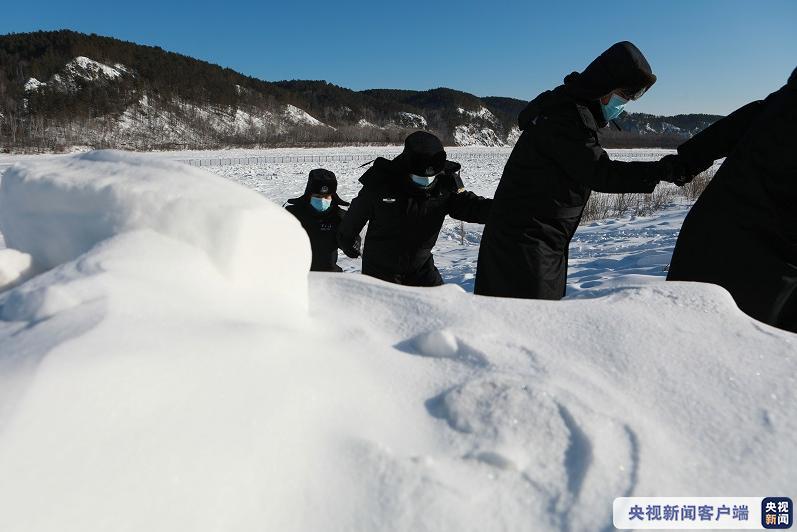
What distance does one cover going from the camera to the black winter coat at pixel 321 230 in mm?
4448

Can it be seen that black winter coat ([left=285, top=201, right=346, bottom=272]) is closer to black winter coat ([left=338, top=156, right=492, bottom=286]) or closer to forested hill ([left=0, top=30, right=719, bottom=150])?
black winter coat ([left=338, top=156, right=492, bottom=286])

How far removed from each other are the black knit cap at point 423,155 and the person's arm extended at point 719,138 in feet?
4.51

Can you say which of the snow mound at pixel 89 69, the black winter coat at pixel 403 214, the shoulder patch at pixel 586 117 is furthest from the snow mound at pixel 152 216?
the snow mound at pixel 89 69

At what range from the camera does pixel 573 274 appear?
585cm

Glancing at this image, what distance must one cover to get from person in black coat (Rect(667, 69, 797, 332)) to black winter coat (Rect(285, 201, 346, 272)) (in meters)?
2.72

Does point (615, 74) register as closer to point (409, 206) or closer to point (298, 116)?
point (409, 206)

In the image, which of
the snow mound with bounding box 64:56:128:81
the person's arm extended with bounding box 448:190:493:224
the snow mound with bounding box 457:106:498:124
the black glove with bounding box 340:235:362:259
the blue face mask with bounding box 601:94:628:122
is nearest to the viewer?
the blue face mask with bounding box 601:94:628:122

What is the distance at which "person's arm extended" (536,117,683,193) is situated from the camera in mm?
2613

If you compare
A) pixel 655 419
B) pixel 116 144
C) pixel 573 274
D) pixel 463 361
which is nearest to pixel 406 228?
pixel 463 361

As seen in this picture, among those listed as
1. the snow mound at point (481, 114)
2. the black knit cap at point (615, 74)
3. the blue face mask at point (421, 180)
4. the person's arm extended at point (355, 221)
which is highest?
the snow mound at point (481, 114)

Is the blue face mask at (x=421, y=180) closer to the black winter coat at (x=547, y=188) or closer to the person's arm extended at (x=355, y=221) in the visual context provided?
the person's arm extended at (x=355, y=221)

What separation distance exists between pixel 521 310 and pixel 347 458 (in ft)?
2.77

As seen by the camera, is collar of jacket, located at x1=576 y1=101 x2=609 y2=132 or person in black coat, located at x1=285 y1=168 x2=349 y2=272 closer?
collar of jacket, located at x1=576 y1=101 x2=609 y2=132

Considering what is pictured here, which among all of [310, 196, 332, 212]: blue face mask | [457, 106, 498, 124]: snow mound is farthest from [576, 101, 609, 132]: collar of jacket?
[457, 106, 498, 124]: snow mound
